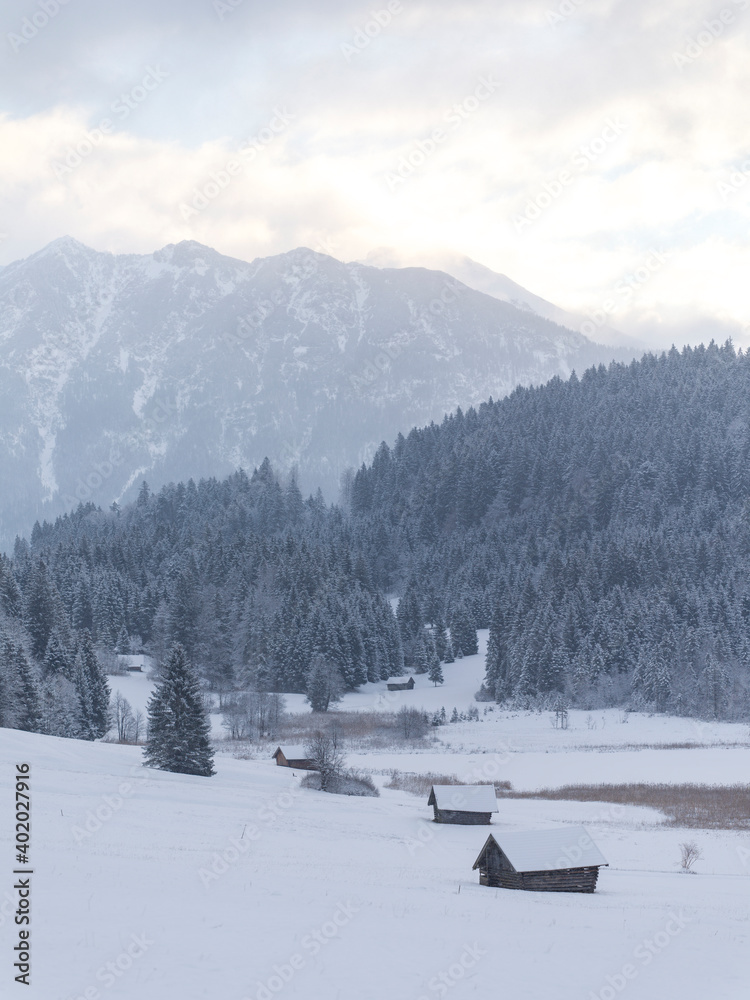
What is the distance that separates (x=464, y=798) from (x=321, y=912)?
91.0 feet

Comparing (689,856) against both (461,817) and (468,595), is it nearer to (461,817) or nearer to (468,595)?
(461,817)

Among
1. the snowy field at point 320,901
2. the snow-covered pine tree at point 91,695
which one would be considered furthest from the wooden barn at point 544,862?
the snow-covered pine tree at point 91,695

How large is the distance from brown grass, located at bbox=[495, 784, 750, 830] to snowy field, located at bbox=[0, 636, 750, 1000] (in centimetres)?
228

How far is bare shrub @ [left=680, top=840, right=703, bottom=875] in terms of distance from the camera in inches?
1496

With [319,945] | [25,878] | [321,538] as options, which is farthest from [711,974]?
[321,538]

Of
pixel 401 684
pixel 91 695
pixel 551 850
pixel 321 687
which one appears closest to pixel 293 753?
pixel 91 695

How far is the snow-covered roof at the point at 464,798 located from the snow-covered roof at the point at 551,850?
15064 mm

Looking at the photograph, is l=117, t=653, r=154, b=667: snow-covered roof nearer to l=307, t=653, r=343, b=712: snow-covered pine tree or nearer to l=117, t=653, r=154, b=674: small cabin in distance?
l=117, t=653, r=154, b=674: small cabin in distance

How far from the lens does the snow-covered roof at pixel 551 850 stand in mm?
33156

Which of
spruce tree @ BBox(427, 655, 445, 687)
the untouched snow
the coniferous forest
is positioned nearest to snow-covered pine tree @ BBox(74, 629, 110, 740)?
the coniferous forest

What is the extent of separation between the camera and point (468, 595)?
516ft

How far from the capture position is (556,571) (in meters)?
144

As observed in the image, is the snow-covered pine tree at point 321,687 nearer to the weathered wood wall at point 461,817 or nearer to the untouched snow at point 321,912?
the weathered wood wall at point 461,817

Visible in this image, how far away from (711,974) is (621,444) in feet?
595
